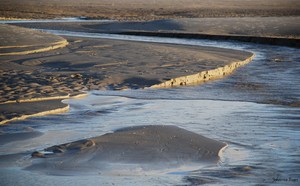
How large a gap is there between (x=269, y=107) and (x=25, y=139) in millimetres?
3996

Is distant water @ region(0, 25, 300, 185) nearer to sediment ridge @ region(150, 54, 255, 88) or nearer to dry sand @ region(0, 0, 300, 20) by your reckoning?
sediment ridge @ region(150, 54, 255, 88)

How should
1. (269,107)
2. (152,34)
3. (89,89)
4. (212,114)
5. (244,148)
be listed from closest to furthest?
(244,148)
(212,114)
(269,107)
(89,89)
(152,34)

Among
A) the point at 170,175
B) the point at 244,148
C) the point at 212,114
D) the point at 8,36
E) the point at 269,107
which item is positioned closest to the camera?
the point at 170,175

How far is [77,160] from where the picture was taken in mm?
6609

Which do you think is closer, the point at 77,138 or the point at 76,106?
the point at 77,138

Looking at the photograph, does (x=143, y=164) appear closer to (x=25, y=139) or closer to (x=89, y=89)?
(x=25, y=139)

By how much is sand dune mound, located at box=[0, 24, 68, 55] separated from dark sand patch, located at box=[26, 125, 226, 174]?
26.1 ft

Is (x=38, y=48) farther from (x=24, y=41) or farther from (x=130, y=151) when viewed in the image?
(x=130, y=151)

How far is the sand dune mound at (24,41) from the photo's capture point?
15522 millimetres

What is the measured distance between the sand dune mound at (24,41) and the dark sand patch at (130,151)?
795 centimetres

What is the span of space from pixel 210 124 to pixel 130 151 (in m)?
1.93

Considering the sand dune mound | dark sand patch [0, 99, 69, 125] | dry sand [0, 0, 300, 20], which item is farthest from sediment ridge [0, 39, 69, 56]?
dry sand [0, 0, 300, 20]

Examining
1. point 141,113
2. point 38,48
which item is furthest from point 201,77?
point 38,48

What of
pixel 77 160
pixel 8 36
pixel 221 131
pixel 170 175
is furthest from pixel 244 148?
pixel 8 36
